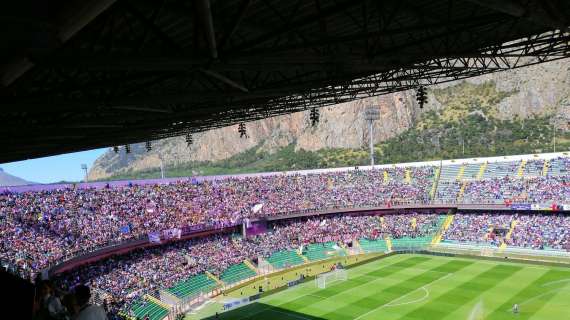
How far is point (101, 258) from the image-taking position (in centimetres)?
4384

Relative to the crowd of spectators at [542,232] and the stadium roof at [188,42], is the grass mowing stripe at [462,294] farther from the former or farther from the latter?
the stadium roof at [188,42]

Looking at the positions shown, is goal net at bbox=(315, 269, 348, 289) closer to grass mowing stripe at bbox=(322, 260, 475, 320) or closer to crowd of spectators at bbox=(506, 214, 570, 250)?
grass mowing stripe at bbox=(322, 260, 475, 320)

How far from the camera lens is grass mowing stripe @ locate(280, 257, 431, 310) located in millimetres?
40219

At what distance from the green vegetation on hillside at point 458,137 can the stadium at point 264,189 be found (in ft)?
174

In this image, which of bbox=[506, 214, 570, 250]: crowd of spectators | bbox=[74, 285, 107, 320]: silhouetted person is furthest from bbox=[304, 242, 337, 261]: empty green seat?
bbox=[74, 285, 107, 320]: silhouetted person

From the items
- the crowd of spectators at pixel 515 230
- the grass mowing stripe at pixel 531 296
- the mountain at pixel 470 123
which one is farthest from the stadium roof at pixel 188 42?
the mountain at pixel 470 123

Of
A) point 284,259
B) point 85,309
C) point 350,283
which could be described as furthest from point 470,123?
point 85,309

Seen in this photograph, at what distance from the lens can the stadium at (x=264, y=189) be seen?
9.16 metres

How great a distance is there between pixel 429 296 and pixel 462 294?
2851mm

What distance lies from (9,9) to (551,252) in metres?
55.9

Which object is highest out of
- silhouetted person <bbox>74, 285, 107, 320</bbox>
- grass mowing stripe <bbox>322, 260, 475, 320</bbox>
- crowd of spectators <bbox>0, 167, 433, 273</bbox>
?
silhouetted person <bbox>74, 285, 107, 320</bbox>

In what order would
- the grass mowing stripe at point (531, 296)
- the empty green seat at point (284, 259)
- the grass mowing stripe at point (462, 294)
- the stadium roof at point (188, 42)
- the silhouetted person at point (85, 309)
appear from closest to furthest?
the silhouetted person at point (85, 309)
the stadium roof at point (188, 42)
the grass mowing stripe at point (531, 296)
the grass mowing stripe at point (462, 294)
the empty green seat at point (284, 259)

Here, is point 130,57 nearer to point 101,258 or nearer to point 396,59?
point 396,59

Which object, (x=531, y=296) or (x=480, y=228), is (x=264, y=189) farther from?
(x=531, y=296)
